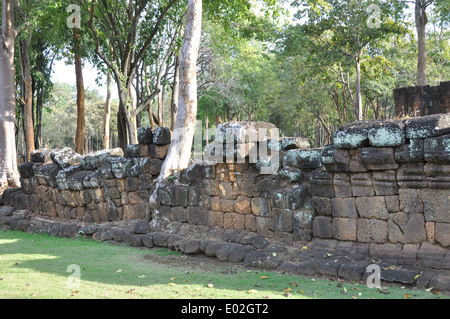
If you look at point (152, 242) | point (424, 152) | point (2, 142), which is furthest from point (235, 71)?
point (424, 152)

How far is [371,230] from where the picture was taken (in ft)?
21.0

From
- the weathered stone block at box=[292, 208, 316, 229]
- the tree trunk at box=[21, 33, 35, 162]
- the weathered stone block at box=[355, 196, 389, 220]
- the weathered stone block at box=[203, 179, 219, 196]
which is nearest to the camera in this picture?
the weathered stone block at box=[355, 196, 389, 220]

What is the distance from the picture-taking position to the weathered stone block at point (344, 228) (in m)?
6.57

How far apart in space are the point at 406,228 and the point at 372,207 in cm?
54

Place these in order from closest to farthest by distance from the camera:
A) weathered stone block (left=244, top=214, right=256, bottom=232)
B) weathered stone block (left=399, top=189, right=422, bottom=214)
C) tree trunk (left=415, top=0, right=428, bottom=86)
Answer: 1. weathered stone block (left=399, top=189, right=422, bottom=214)
2. weathered stone block (left=244, top=214, right=256, bottom=232)
3. tree trunk (left=415, top=0, right=428, bottom=86)

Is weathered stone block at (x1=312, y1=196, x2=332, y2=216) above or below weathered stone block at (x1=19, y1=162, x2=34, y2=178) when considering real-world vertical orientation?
below

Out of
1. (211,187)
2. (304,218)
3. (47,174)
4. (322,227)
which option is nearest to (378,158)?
(322,227)

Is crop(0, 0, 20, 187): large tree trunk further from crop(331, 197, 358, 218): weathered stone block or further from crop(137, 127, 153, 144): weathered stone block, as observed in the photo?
crop(331, 197, 358, 218): weathered stone block

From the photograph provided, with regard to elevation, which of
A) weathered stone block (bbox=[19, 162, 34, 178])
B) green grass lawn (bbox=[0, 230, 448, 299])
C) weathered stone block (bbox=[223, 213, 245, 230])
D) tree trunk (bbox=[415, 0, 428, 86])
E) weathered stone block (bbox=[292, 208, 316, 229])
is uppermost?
tree trunk (bbox=[415, 0, 428, 86])

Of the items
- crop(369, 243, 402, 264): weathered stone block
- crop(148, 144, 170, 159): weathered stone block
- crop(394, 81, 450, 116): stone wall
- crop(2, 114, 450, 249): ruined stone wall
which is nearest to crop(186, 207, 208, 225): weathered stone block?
crop(2, 114, 450, 249): ruined stone wall

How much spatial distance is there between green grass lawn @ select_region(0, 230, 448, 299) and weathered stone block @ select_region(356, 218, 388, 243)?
0.97 meters

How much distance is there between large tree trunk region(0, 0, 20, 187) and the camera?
1584cm

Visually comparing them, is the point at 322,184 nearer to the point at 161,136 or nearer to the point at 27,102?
the point at 161,136
